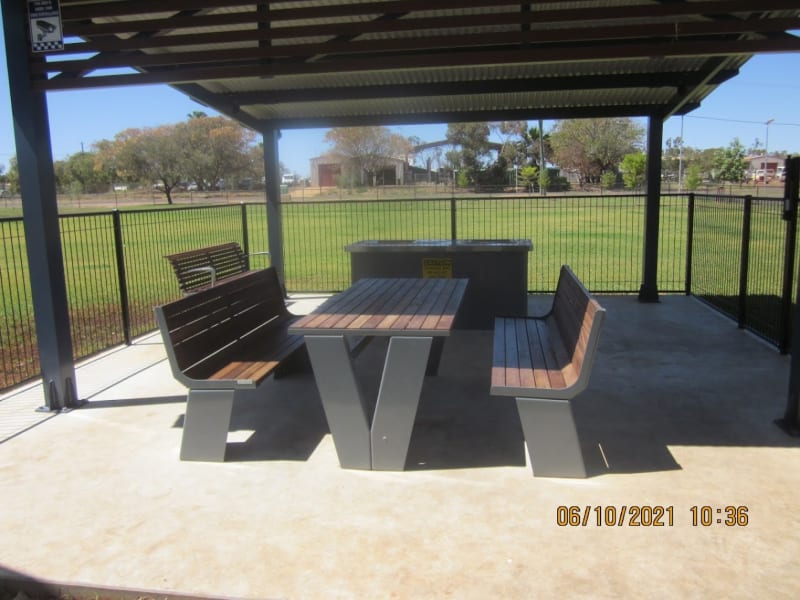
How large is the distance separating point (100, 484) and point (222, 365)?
105 centimetres

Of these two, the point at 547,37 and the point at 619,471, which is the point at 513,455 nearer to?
the point at 619,471

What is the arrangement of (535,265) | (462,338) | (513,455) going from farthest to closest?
(535,265), (462,338), (513,455)

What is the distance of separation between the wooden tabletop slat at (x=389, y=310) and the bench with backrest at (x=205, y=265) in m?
1.74

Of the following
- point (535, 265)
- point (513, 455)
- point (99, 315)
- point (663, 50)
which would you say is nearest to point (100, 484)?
point (513, 455)

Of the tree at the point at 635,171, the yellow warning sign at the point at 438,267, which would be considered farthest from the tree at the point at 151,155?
the yellow warning sign at the point at 438,267

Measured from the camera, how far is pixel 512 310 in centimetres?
793

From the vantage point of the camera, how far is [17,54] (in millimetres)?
4910

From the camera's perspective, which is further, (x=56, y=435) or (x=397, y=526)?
(x=56, y=435)

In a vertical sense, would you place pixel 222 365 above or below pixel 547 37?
below

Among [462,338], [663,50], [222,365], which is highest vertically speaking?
[663,50]

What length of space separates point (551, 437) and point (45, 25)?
15.4 ft

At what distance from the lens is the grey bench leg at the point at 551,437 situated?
3.78m

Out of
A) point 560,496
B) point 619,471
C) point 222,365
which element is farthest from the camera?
point 222,365
